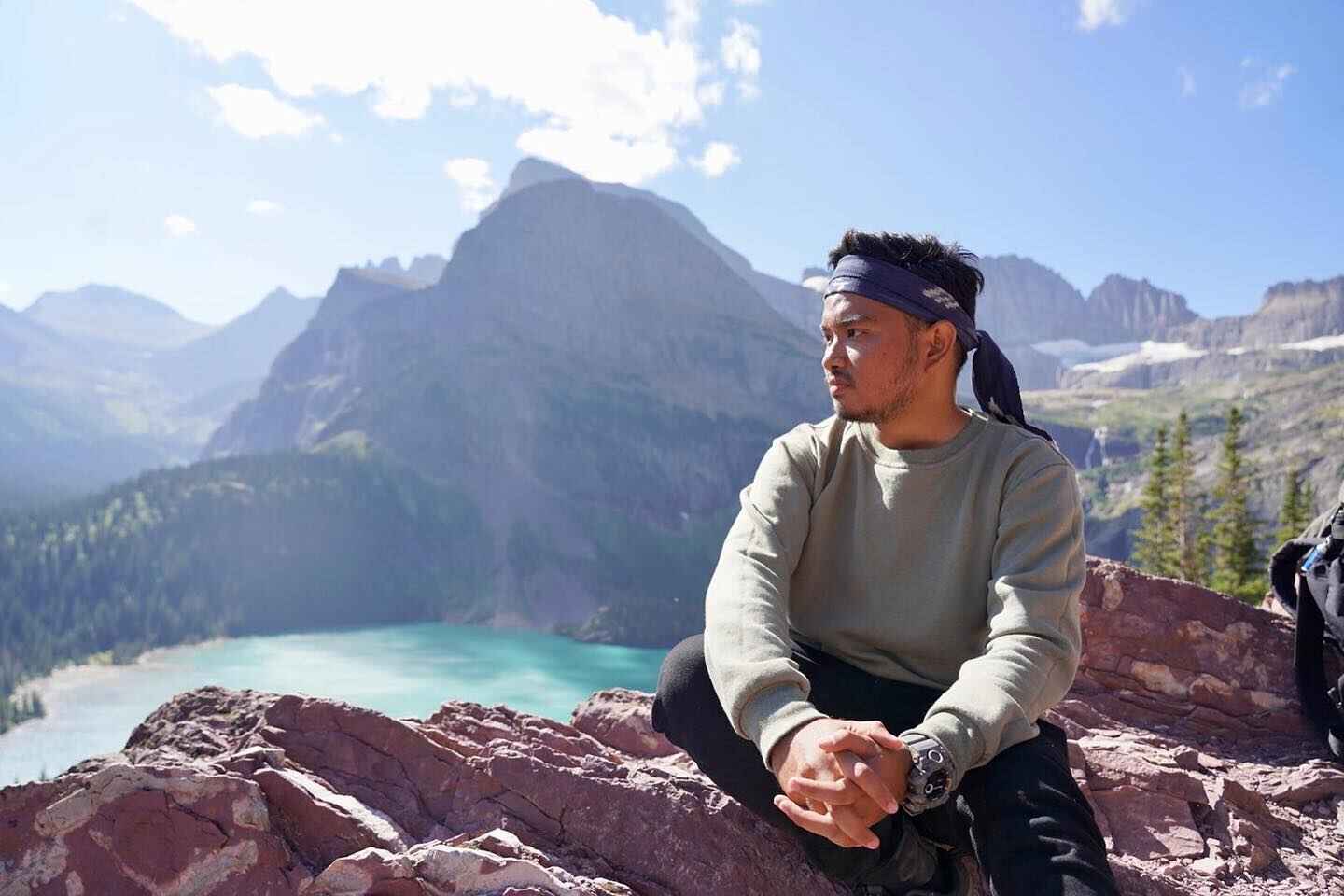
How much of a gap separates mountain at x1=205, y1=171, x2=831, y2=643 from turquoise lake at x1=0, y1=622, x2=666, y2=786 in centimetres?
1893

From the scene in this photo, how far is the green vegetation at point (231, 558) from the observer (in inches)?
4274

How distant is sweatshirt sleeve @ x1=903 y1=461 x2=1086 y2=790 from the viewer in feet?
8.60

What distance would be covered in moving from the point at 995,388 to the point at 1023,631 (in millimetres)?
1147

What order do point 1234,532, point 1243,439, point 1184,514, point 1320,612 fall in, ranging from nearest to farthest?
1. point 1320,612
2. point 1234,532
3. point 1184,514
4. point 1243,439

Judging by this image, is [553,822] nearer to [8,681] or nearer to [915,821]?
[915,821]

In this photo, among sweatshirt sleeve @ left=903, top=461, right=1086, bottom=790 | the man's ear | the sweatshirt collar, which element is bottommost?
sweatshirt sleeve @ left=903, top=461, right=1086, bottom=790

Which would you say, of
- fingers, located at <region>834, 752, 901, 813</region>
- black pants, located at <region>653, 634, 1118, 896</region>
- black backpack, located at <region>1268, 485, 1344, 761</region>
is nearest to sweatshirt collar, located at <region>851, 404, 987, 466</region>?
black pants, located at <region>653, 634, 1118, 896</region>

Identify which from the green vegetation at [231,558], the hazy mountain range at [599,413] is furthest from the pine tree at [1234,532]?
the green vegetation at [231,558]

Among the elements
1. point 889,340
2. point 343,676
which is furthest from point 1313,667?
point 343,676

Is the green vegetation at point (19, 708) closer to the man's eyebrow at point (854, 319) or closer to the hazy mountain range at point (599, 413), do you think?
the hazy mountain range at point (599, 413)

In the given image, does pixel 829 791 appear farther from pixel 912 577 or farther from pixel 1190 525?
pixel 1190 525

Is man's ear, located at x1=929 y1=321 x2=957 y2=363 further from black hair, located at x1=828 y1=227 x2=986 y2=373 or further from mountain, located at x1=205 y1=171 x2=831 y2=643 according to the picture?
mountain, located at x1=205 y1=171 x2=831 y2=643

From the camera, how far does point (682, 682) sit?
3.43 meters

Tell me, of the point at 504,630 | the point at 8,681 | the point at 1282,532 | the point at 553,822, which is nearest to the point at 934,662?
the point at 553,822
